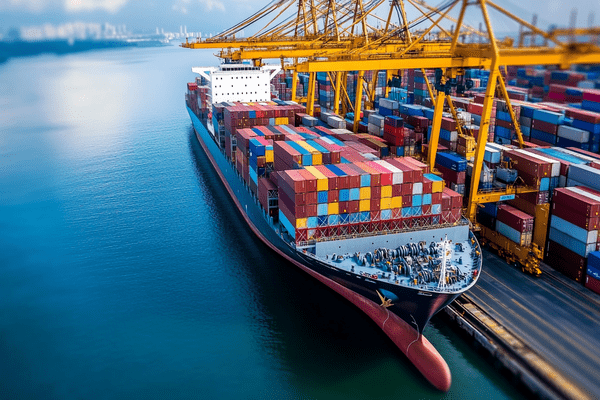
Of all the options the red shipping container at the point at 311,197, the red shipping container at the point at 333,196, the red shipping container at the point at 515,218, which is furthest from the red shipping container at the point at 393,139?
the red shipping container at the point at 311,197

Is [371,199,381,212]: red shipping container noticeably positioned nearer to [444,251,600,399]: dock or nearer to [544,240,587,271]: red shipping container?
[444,251,600,399]: dock

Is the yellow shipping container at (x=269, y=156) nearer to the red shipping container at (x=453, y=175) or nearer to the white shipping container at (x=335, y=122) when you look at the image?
the red shipping container at (x=453, y=175)

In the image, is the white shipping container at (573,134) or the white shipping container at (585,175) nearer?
the white shipping container at (585,175)

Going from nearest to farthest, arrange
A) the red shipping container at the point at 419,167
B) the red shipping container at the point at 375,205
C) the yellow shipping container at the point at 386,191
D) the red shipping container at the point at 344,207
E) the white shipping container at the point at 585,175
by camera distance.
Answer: the red shipping container at the point at 344,207 < the yellow shipping container at the point at 386,191 < the red shipping container at the point at 375,205 < the red shipping container at the point at 419,167 < the white shipping container at the point at 585,175

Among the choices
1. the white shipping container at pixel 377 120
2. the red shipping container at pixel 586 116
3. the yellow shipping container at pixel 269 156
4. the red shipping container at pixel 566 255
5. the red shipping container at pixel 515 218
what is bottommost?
the red shipping container at pixel 566 255

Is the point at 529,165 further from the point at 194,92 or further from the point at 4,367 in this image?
the point at 194,92

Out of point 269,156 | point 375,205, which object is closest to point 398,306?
point 375,205

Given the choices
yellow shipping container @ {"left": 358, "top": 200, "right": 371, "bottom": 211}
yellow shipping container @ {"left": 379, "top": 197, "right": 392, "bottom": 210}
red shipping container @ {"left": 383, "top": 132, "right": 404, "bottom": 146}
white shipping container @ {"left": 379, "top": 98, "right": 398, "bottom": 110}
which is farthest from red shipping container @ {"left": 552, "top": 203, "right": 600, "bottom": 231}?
white shipping container @ {"left": 379, "top": 98, "right": 398, "bottom": 110}

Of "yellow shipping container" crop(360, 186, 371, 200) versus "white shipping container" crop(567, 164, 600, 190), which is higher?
"white shipping container" crop(567, 164, 600, 190)
